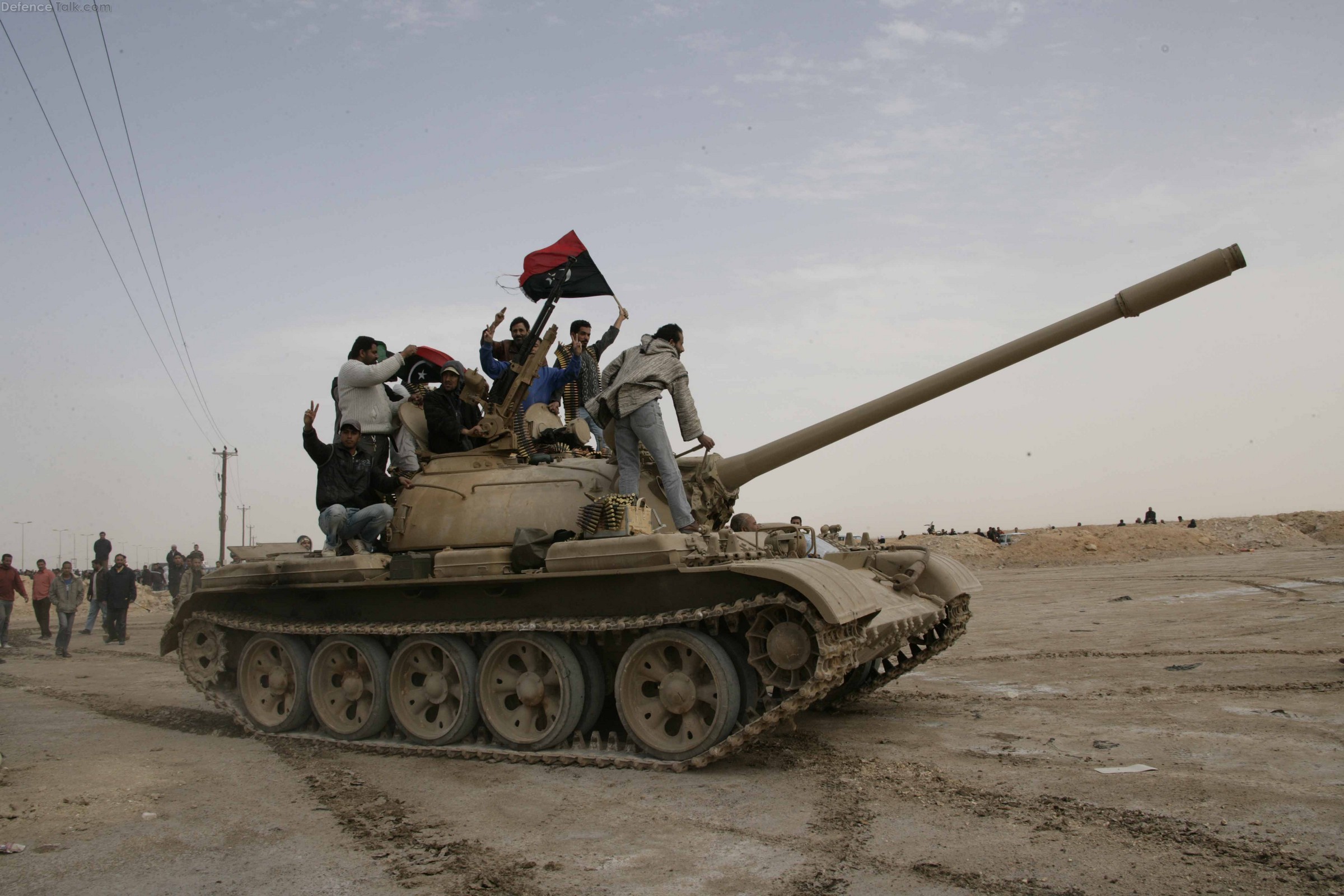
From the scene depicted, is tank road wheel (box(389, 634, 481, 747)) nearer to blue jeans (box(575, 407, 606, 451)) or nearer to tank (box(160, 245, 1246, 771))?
tank (box(160, 245, 1246, 771))

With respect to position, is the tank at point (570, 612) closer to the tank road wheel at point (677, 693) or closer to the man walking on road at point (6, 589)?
the tank road wheel at point (677, 693)

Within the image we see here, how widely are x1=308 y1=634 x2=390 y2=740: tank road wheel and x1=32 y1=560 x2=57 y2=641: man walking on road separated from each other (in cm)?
1397

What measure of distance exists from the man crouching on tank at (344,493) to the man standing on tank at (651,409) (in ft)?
7.43

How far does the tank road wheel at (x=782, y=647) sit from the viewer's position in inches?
291

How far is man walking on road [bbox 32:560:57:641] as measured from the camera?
21266 millimetres

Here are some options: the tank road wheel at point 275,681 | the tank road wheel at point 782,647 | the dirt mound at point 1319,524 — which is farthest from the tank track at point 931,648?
the dirt mound at point 1319,524

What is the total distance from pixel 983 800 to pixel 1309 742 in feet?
9.43

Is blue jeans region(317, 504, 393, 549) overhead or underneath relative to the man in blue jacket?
underneath

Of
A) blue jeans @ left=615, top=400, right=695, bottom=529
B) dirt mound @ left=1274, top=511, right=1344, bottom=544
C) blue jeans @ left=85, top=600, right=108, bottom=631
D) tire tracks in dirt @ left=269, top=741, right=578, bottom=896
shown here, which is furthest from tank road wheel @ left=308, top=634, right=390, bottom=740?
dirt mound @ left=1274, top=511, right=1344, bottom=544

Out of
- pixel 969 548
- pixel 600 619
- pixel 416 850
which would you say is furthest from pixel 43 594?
pixel 969 548

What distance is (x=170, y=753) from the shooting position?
8.74m

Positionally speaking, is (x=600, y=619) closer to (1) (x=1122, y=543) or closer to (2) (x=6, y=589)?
(2) (x=6, y=589)

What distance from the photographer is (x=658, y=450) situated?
8.83m

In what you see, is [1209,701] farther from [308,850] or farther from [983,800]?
[308,850]
